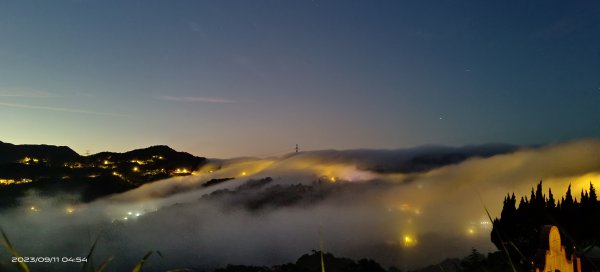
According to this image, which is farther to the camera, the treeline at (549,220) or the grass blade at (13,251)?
the treeline at (549,220)

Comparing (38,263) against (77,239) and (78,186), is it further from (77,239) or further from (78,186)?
(78,186)

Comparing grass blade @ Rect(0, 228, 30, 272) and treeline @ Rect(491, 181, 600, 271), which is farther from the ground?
grass blade @ Rect(0, 228, 30, 272)

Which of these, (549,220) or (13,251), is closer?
(13,251)

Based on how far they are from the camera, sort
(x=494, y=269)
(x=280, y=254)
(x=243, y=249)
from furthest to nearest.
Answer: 1. (x=243, y=249)
2. (x=280, y=254)
3. (x=494, y=269)

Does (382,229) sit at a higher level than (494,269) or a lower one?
lower

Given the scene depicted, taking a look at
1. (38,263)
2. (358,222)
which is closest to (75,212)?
(38,263)

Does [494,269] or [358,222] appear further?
[358,222]

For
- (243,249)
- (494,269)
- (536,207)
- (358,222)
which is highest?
(536,207)

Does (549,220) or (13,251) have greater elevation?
(13,251)

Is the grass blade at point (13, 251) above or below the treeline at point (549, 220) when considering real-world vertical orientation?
above

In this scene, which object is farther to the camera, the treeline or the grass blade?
the treeline

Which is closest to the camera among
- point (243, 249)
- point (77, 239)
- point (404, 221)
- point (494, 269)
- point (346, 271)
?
point (494, 269)
